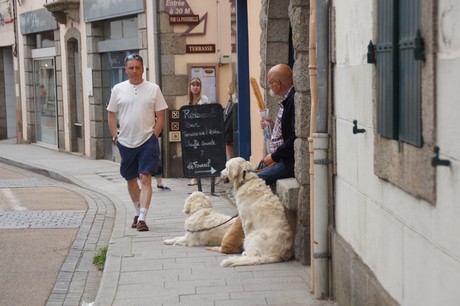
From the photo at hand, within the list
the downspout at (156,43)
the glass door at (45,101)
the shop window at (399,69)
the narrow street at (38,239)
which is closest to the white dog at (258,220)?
the narrow street at (38,239)

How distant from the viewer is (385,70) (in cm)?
→ 472

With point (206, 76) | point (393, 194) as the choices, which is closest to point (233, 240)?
point (393, 194)

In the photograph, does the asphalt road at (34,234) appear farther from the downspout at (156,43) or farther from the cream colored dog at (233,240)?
the downspout at (156,43)

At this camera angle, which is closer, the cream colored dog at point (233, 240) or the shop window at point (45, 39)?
the cream colored dog at point (233, 240)

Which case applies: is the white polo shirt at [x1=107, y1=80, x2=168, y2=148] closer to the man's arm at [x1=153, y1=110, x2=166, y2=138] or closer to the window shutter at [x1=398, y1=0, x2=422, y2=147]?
the man's arm at [x1=153, y1=110, x2=166, y2=138]

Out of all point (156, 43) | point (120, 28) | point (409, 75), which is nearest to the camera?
point (409, 75)

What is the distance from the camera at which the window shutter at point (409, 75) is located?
412 cm

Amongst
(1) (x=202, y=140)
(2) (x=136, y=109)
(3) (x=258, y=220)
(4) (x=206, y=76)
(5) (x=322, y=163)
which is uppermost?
(4) (x=206, y=76)

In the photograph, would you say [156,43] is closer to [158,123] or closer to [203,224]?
[158,123]

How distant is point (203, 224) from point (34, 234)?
249 cm

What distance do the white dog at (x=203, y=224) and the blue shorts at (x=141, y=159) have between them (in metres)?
1.06

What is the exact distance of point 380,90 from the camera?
487 cm

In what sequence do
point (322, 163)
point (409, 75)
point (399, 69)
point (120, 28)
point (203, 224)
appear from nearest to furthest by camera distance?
1. point (409, 75)
2. point (399, 69)
3. point (322, 163)
4. point (203, 224)
5. point (120, 28)

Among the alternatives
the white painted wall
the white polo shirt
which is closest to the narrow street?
the white polo shirt
